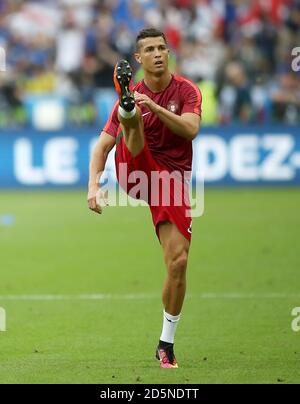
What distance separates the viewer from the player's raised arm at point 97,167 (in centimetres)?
864

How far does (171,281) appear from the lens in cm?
876

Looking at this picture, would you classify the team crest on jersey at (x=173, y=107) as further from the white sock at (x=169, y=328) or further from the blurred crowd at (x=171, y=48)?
the blurred crowd at (x=171, y=48)

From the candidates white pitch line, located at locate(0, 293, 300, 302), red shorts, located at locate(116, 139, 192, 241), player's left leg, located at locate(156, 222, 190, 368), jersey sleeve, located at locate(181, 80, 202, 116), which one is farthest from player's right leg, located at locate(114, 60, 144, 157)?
white pitch line, located at locate(0, 293, 300, 302)

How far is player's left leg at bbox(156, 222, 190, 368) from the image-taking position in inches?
341

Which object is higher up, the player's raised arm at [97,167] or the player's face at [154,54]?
the player's face at [154,54]

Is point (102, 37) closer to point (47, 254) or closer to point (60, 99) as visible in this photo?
point (60, 99)

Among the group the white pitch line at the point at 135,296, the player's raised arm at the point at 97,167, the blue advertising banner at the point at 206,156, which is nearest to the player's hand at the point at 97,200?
the player's raised arm at the point at 97,167

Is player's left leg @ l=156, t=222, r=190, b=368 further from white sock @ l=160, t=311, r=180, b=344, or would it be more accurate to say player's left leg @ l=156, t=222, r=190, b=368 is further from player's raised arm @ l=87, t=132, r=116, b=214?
player's raised arm @ l=87, t=132, r=116, b=214

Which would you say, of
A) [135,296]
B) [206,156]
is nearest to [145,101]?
[135,296]

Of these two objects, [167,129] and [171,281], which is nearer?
[171,281]

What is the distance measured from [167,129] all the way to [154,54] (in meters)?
0.60

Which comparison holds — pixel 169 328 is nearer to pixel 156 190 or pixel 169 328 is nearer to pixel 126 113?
pixel 156 190

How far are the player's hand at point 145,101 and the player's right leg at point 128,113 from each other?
0.19 ft

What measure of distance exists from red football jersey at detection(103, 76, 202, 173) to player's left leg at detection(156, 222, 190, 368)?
554 mm
